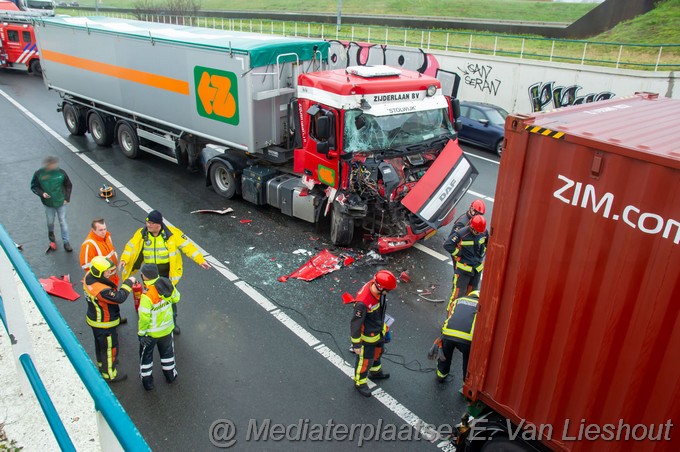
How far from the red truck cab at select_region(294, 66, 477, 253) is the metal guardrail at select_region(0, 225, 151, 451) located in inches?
234

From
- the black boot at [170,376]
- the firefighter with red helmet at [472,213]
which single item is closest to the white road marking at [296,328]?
the black boot at [170,376]

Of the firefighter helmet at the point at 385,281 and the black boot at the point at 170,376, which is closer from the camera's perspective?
the firefighter helmet at the point at 385,281

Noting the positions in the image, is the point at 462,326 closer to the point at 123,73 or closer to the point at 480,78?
the point at 123,73

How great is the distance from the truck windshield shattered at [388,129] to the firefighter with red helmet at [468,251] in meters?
2.60

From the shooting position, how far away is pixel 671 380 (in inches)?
123

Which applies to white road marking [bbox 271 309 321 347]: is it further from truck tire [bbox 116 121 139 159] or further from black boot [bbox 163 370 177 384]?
truck tire [bbox 116 121 139 159]

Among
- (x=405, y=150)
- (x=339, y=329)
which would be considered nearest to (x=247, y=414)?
(x=339, y=329)

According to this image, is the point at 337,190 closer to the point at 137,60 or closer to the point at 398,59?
the point at 137,60

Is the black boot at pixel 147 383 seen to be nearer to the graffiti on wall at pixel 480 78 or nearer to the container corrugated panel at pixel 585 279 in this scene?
the container corrugated panel at pixel 585 279

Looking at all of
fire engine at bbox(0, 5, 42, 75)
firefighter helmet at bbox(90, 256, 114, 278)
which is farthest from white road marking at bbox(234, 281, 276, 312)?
fire engine at bbox(0, 5, 42, 75)

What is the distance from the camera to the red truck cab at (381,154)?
339 inches

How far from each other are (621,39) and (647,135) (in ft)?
68.8

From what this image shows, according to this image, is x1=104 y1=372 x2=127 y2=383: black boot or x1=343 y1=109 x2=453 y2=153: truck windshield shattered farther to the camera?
x1=343 y1=109 x2=453 y2=153: truck windshield shattered

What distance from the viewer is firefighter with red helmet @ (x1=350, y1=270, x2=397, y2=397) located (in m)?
5.50
